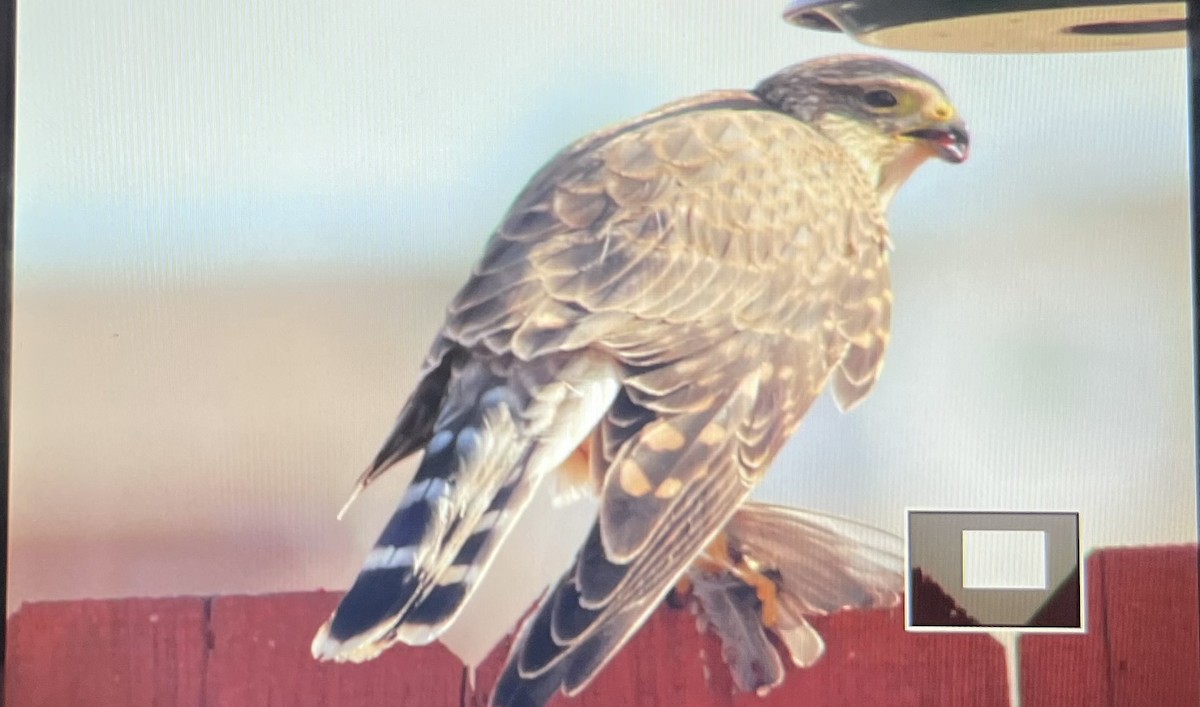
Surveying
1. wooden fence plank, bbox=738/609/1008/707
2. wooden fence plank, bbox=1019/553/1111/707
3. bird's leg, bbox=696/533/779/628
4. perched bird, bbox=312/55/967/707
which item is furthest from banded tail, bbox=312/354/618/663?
wooden fence plank, bbox=1019/553/1111/707

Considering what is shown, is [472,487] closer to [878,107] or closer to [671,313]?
[671,313]

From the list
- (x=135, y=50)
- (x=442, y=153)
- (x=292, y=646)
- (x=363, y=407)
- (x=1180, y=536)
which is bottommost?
(x=292, y=646)

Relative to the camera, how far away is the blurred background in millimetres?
1282

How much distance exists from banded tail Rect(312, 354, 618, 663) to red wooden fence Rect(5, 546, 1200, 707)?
5 cm

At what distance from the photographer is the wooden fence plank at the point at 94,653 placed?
1.31 m

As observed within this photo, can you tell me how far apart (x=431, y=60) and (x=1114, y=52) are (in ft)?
2.56

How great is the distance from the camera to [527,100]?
1.31 metres

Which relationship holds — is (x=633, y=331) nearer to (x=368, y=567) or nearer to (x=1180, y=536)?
(x=368, y=567)

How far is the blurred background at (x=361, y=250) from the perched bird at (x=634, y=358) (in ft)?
0.10

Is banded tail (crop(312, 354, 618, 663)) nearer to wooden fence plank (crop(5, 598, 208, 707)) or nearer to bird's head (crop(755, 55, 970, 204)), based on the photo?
wooden fence plank (crop(5, 598, 208, 707))

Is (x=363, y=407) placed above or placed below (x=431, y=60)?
below

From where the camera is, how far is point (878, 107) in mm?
1323

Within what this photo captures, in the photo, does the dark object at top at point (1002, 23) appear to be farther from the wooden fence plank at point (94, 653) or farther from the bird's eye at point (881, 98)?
the wooden fence plank at point (94, 653)

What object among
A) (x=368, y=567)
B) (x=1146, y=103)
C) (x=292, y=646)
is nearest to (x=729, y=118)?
(x=1146, y=103)
